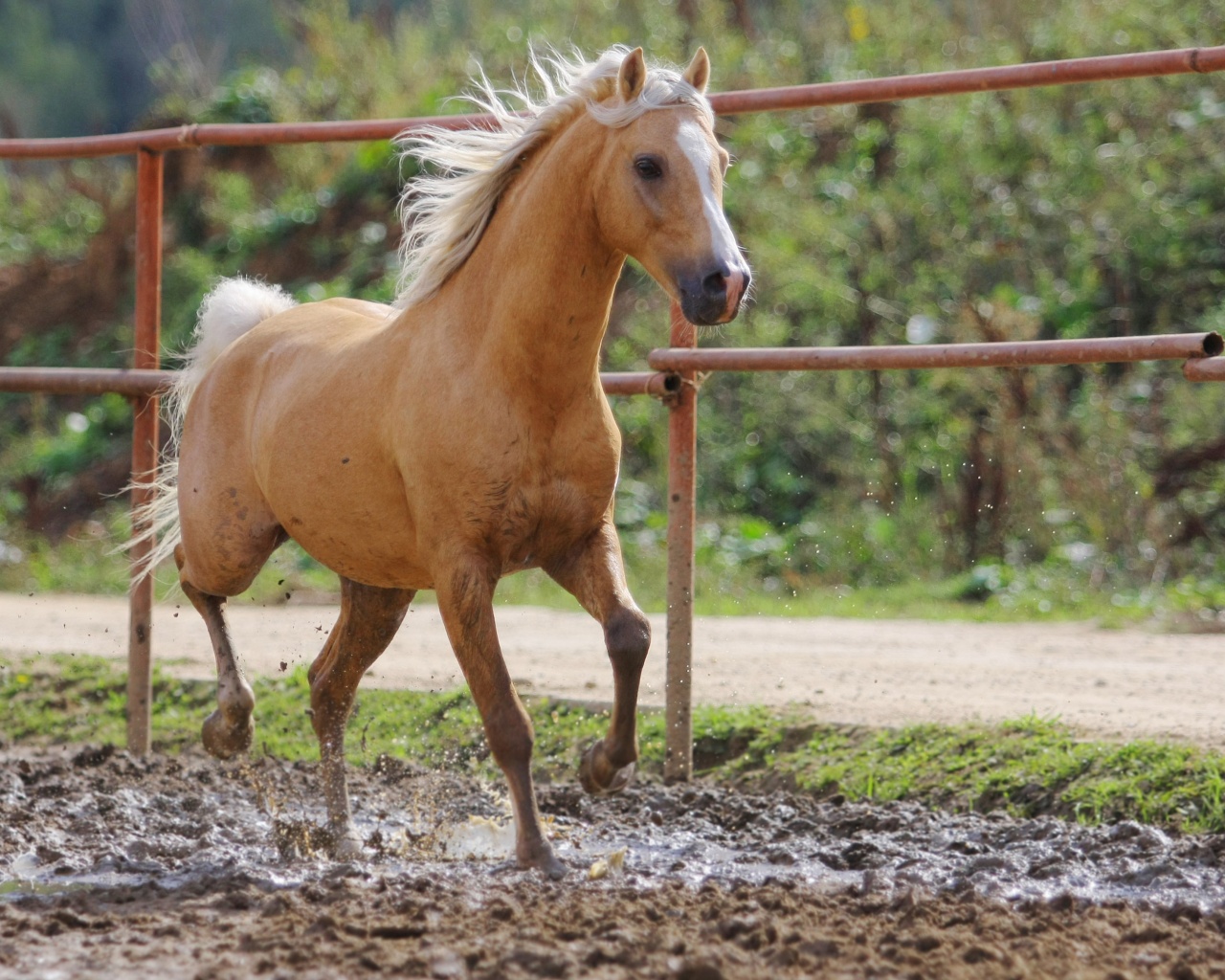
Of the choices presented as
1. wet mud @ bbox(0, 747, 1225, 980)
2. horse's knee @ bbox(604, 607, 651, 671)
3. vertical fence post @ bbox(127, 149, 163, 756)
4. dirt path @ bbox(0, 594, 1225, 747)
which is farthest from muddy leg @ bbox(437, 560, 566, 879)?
vertical fence post @ bbox(127, 149, 163, 756)

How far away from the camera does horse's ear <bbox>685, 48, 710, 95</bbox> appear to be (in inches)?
148

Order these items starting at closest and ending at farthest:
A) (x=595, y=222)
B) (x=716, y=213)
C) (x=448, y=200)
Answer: (x=716, y=213)
(x=595, y=222)
(x=448, y=200)

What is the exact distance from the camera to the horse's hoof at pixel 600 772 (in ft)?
12.9

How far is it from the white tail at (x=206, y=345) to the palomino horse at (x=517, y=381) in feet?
2.93

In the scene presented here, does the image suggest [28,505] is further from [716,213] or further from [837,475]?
[716,213]

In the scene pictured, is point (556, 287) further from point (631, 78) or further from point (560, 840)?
point (560, 840)

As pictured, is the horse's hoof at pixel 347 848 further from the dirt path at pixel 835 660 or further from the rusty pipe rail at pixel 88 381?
the rusty pipe rail at pixel 88 381

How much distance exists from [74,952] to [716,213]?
6.99ft

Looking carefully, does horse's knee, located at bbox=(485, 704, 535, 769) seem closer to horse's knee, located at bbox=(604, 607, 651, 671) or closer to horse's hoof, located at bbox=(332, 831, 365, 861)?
horse's knee, located at bbox=(604, 607, 651, 671)

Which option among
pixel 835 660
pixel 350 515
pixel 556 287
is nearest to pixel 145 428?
pixel 350 515

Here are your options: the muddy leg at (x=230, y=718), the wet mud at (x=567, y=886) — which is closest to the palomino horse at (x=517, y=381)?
the wet mud at (x=567, y=886)

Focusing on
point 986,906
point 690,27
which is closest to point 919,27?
point 690,27

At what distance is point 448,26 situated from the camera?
19.1m

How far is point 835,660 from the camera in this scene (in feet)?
22.7
